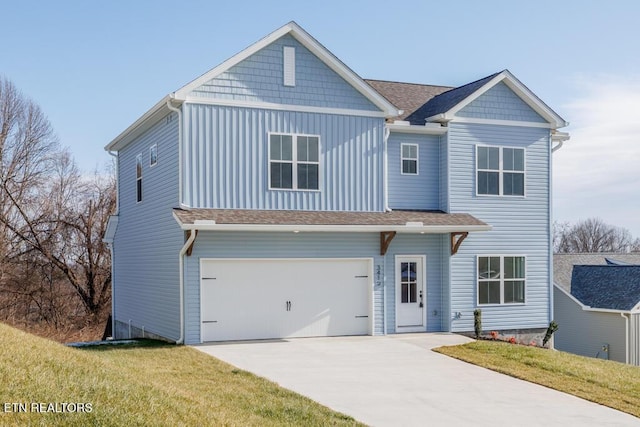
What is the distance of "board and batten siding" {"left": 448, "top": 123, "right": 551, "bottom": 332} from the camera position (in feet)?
65.6

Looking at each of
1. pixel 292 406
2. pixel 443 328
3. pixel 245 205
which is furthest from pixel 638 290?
pixel 292 406

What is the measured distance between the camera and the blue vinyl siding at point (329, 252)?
666 inches

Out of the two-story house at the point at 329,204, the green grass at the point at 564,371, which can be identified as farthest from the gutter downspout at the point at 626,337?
the green grass at the point at 564,371

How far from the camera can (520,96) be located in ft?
68.3

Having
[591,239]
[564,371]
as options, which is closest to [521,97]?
[564,371]

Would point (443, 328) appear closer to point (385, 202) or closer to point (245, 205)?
point (385, 202)

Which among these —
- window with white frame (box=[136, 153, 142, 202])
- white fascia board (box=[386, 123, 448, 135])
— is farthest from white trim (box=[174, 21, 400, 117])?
window with white frame (box=[136, 153, 142, 202])

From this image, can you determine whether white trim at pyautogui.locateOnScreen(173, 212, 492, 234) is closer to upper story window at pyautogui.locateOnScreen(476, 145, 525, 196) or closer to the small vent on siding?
upper story window at pyautogui.locateOnScreen(476, 145, 525, 196)

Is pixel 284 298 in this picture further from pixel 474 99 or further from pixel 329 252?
pixel 474 99

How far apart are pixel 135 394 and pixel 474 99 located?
14.5 metres

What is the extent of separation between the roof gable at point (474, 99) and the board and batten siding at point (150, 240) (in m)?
6.94

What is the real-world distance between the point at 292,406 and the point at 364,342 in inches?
299

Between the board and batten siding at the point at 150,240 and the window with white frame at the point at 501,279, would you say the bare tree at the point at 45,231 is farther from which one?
the window with white frame at the point at 501,279

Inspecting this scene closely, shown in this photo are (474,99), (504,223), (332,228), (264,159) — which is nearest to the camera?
(332,228)
